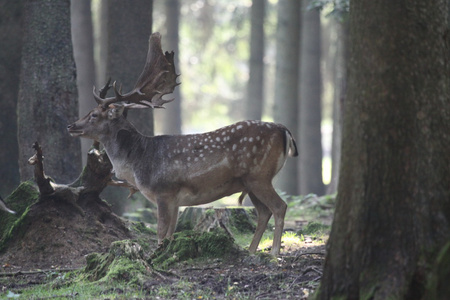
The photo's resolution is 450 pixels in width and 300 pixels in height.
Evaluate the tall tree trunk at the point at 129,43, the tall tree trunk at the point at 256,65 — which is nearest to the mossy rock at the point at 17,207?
the tall tree trunk at the point at 129,43

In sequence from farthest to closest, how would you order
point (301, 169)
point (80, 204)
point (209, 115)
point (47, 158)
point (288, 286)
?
point (209, 115)
point (301, 169)
point (47, 158)
point (80, 204)
point (288, 286)

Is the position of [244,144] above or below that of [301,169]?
above

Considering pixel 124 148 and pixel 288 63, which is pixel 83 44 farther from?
pixel 124 148

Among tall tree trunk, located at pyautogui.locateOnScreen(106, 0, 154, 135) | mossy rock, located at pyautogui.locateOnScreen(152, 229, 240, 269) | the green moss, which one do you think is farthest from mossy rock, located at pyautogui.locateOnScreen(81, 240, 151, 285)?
tall tree trunk, located at pyautogui.locateOnScreen(106, 0, 154, 135)

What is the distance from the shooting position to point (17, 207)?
31.2 feet

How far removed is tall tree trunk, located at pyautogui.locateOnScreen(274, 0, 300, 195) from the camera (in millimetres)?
20094

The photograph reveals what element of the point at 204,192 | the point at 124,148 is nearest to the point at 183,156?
the point at 204,192

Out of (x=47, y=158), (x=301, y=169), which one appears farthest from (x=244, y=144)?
(x=301, y=169)

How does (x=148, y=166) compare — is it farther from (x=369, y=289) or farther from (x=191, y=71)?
(x=191, y=71)

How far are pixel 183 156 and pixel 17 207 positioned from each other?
249 cm

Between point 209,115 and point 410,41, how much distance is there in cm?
4345

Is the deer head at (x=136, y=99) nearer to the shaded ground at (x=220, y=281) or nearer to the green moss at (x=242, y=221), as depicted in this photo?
the shaded ground at (x=220, y=281)

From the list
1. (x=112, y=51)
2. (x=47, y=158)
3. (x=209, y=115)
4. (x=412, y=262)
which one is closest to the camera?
(x=412, y=262)

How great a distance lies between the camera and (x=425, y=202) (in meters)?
5.14
